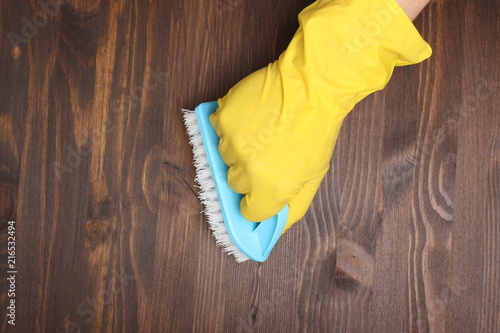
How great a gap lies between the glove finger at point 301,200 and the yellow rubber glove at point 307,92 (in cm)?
3

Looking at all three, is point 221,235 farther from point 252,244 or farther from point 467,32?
point 467,32

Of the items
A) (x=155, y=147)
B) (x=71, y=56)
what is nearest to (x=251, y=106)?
(x=155, y=147)

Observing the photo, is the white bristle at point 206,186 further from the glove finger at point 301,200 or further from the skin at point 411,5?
the skin at point 411,5

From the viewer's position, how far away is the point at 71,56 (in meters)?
0.81

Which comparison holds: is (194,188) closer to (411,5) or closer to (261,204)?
(261,204)

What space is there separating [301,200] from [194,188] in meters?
0.19

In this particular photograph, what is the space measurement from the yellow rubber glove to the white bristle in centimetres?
8

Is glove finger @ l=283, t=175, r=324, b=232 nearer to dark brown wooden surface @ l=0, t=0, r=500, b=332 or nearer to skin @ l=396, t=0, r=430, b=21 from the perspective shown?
dark brown wooden surface @ l=0, t=0, r=500, b=332

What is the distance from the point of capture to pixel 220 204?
756 millimetres

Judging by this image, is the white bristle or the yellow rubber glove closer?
the yellow rubber glove

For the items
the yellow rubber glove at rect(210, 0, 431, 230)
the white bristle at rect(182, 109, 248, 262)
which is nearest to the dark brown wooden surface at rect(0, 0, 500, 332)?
the white bristle at rect(182, 109, 248, 262)

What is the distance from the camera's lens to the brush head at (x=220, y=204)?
0.74 meters

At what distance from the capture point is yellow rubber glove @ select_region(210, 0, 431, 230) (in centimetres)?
61

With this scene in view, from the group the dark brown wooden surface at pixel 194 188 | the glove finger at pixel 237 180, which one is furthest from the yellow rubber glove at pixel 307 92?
the dark brown wooden surface at pixel 194 188
